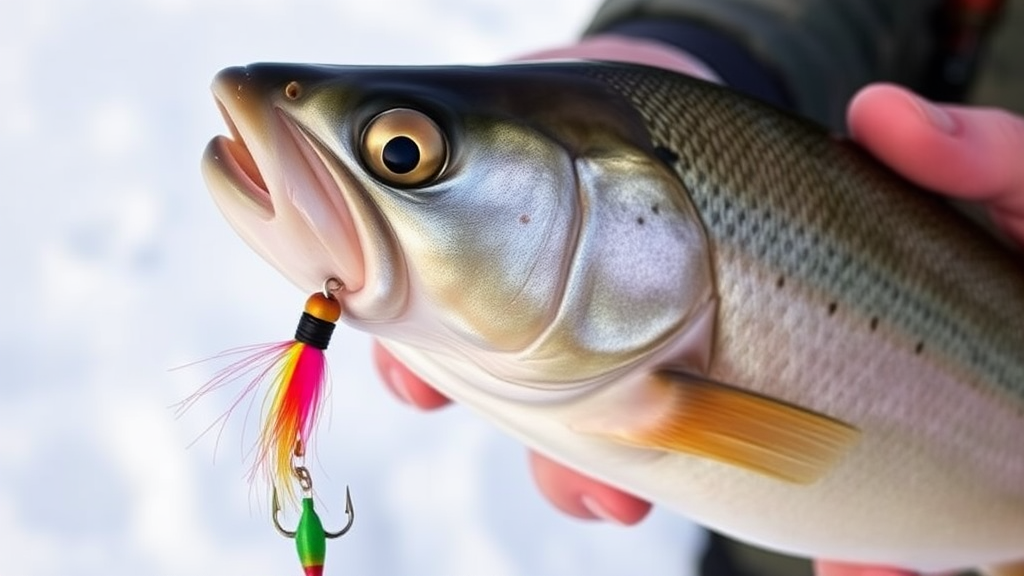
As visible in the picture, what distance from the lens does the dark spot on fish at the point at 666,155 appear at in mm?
Result: 749

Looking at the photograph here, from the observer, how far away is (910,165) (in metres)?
1.00

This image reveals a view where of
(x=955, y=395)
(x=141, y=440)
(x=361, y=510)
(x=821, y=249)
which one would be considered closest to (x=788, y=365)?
(x=821, y=249)

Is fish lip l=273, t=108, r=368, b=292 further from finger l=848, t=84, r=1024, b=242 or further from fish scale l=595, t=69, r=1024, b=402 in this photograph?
finger l=848, t=84, r=1024, b=242

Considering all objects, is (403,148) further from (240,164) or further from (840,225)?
(840,225)

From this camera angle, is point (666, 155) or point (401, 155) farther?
point (666, 155)

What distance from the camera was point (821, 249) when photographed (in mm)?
833

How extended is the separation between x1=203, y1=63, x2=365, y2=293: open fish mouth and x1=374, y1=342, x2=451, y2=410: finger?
0.53 metres

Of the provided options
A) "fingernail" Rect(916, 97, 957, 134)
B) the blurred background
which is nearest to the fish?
"fingernail" Rect(916, 97, 957, 134)

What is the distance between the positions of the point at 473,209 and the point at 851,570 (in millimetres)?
853

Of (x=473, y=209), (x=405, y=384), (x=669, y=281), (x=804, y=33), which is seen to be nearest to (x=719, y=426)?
(x=669, y=281)

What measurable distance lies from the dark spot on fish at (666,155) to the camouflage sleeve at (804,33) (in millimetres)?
831

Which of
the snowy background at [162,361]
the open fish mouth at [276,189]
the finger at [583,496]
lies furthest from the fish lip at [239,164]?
the snowy background at [162,361]

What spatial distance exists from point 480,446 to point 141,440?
62 cm

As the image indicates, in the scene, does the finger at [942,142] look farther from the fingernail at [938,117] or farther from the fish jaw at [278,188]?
the fish jaw at [278,188]
